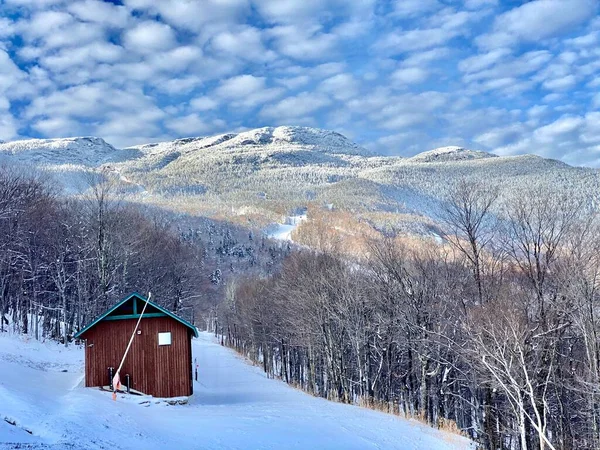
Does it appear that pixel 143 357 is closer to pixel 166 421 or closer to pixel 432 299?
pixel 166 421

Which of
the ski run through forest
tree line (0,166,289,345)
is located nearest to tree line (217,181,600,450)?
the ski run through forest

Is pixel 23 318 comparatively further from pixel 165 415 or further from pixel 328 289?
pixel 165 415

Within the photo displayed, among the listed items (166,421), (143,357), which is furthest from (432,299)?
(166,421)

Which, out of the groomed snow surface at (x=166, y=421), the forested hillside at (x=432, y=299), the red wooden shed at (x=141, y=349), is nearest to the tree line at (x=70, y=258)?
the forested hillside at (x=432, y=299)

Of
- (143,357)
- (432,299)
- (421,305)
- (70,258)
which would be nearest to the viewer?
(143,357)

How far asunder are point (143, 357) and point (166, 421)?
763 cm

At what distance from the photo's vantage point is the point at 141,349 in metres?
23.4

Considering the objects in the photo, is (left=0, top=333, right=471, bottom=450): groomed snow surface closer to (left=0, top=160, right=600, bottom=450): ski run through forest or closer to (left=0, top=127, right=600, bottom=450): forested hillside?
(left=0, top=160, right=600, bottom=450): ski run through forest

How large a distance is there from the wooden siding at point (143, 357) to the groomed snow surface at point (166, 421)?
108 centimetres

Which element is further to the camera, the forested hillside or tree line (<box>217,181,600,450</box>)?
the forested hillside

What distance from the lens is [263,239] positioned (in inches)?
7269

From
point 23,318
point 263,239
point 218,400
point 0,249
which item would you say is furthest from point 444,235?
point 263,239

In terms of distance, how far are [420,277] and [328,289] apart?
6901mm

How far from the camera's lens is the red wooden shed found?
22.8 metres
